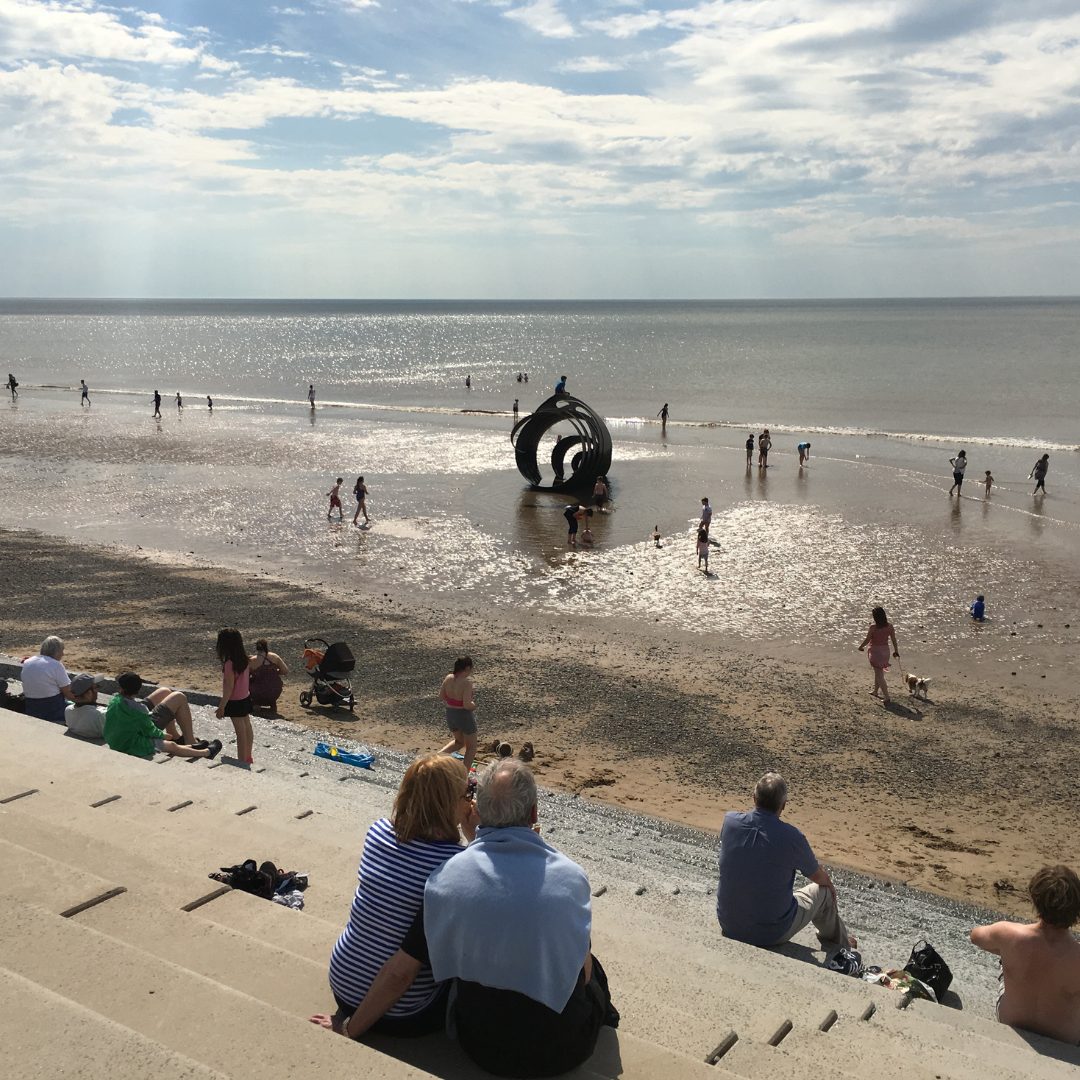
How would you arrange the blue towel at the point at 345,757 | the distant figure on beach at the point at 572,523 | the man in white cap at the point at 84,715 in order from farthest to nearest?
1. the distant figure on beach at the point at 572,523
2. the blue towel at the point at 345,757
3. the man in white cap at the point at 84,715

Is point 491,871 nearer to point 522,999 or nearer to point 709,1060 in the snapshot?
point 522,999

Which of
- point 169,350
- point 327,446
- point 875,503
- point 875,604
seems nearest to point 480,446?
point 327,446

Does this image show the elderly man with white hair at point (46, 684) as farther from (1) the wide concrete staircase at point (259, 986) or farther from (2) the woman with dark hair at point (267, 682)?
(1) the wide concrete staircase at point (259, 986)

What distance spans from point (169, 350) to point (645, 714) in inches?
4289

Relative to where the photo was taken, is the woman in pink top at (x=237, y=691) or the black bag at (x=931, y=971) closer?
the black bag at (x=931, y=971)

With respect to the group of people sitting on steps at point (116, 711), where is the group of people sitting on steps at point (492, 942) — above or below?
above

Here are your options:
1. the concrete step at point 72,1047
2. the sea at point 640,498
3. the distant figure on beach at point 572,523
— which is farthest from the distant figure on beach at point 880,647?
A: the concrete step at point 72,1047

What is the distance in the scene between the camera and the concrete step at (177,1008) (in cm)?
286

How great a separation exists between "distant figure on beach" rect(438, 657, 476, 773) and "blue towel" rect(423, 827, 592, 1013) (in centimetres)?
597

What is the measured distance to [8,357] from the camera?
88.9 meters

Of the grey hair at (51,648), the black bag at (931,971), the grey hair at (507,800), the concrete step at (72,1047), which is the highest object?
the grey hair at (507,800)

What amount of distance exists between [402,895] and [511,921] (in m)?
0.52

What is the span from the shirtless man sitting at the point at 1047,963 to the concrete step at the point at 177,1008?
295 centimetres

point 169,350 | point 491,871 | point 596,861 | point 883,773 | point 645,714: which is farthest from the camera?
point 169,350
